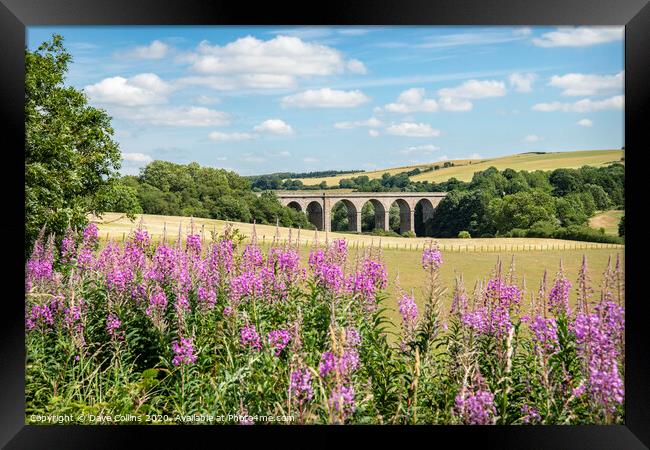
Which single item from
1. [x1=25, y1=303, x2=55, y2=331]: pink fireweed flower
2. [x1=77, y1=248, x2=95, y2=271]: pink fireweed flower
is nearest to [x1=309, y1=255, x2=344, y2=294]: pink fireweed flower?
[x1=77, y1=248, x2=95, y2=271]: pink fireweed flower

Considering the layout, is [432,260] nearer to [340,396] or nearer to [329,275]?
[329,275]

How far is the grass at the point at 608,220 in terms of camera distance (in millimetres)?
5173

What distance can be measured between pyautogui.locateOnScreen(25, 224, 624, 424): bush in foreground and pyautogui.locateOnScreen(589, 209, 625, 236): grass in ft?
3.55

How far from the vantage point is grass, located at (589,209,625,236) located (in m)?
5.17

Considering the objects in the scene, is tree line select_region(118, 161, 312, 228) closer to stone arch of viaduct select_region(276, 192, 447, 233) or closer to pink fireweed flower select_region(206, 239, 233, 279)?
stone arch of viaduct select_region(276, 192, 447, 233)

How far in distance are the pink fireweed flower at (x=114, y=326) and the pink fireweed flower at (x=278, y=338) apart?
122cm

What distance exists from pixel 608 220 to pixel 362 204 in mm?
2569

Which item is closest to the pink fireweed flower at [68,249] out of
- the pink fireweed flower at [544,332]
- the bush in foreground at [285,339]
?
the bush in foreground at [285,339]

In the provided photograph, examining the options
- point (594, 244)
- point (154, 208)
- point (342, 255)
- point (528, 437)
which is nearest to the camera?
point (528, 437)

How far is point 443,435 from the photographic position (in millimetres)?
4035
